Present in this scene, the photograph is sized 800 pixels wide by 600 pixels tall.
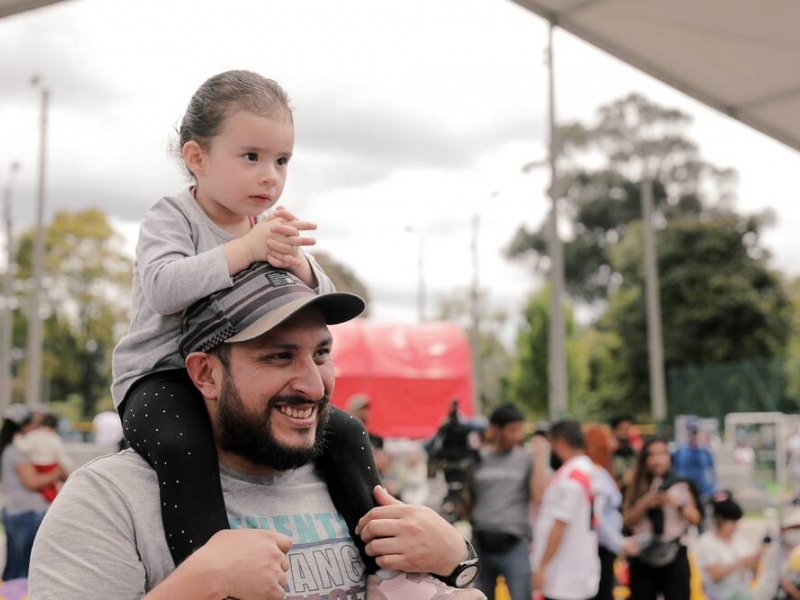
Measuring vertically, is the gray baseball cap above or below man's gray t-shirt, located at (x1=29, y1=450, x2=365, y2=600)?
above

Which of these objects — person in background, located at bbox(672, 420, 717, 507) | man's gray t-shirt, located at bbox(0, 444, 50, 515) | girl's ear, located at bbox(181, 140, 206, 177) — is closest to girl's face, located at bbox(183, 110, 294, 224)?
girl's ear, located at bbox(181, 140, 206, 177)

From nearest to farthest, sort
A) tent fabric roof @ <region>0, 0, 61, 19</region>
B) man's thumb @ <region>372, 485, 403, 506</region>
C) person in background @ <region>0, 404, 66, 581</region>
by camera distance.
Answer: man's thumb @ <region>372, 485, 403, 506</region>, tent fabric roof @ <region>0, 0, 61, 19</region>, person in background @ <region>0, 404, 66, 581</region>

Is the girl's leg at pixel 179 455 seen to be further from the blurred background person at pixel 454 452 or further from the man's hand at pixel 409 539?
the blurred background person at pixel 454 452

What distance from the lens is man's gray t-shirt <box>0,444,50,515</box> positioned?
9125 mm

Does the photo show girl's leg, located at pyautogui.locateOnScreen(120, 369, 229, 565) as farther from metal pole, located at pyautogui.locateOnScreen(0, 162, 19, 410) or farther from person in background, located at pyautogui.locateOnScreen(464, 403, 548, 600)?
metal pole, located at pyautogui.locateOnScreen(0, 162, 19, 410)

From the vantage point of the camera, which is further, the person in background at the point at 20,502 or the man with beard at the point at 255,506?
the person in background at the point at 20,502

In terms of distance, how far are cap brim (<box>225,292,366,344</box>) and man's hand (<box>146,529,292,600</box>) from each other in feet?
1.10

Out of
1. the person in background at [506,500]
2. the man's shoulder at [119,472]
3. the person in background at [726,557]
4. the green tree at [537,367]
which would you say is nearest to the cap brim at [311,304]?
the man's shoulder at [119,472]

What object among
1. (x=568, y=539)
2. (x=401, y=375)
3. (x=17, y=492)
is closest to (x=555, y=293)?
(x=401, y=375)

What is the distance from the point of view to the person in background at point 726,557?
8109 millimetres

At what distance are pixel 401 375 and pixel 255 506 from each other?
1329 cm

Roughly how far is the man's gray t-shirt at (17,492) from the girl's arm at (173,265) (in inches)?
303

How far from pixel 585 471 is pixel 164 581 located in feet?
19.9

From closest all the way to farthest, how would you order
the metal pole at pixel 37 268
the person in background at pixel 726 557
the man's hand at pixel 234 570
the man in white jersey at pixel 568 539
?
the man's hand at pixel 234 570 → the man in white jersey at pixel 568 539 → the person in background at pixel 726 557 → the metal pole at pixel 37 268
